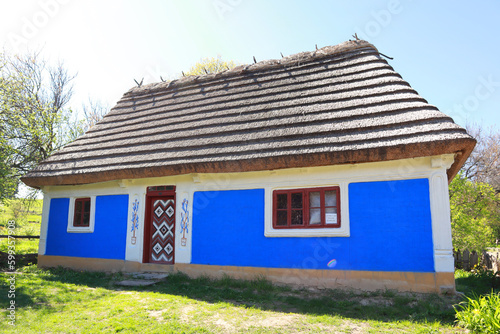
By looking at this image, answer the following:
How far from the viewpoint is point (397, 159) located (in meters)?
6.23

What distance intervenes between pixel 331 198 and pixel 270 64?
4730 mm

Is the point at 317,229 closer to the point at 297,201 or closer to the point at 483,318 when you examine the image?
the point at 297,201

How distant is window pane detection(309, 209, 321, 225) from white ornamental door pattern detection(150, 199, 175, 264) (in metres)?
3.64

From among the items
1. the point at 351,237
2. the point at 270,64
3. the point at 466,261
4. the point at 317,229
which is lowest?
the point at 466,261

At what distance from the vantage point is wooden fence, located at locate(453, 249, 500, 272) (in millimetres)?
8734

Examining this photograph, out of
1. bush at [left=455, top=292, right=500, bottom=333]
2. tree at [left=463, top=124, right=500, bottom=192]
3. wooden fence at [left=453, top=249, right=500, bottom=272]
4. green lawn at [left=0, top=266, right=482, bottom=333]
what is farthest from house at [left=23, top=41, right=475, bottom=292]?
tree at [left=463, top=124, right=500, bottom=192]

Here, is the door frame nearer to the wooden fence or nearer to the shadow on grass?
the shadow on grass

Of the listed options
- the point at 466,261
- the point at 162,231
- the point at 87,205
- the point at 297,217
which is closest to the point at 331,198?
the point at 297,217

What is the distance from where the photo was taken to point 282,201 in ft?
24.0

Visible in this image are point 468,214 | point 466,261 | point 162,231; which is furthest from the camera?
point 468,214

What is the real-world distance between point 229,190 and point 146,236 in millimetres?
2733

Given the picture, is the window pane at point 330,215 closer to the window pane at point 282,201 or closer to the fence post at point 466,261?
the window pane at point 282,201

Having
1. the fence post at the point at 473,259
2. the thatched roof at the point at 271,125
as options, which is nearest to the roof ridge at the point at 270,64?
the thatched roof at the point at 271,125

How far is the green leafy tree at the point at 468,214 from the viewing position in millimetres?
10328
